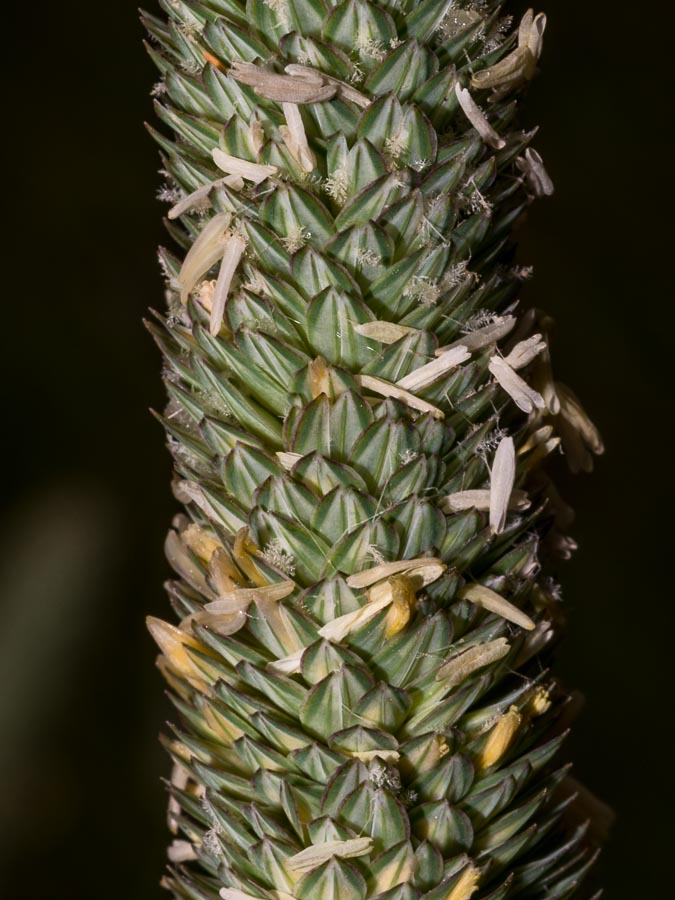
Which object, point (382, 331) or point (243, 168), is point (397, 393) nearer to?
point (382, 331)

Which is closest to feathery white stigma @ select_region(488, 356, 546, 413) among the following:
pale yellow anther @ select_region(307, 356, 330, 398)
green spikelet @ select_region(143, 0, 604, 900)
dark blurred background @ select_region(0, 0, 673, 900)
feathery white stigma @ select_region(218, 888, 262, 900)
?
green spikelet @ select_region(143, 0, 604, 900)

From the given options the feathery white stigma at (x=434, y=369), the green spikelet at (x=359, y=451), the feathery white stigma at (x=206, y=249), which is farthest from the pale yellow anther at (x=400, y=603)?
the feathery white stigma at (x=206, y=249)

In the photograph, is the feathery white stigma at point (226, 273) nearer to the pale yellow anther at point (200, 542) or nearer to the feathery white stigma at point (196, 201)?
the feathery white stigma at point (196, 201)

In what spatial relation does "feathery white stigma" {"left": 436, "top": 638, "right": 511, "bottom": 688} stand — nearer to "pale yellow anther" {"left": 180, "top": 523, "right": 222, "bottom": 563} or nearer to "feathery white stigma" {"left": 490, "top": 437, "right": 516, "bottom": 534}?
"feathery white stigma" {"left": 490, "top": 437, "right": 516, "bottom": 534}

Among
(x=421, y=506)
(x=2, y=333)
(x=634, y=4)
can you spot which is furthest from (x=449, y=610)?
(x=634, y=4)

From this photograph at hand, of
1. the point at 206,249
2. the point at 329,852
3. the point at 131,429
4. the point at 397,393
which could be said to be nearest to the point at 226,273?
the point at 206,249

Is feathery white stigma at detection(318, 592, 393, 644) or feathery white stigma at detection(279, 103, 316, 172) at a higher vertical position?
feathery white stigma at detection(279, 103, 316, 172)
